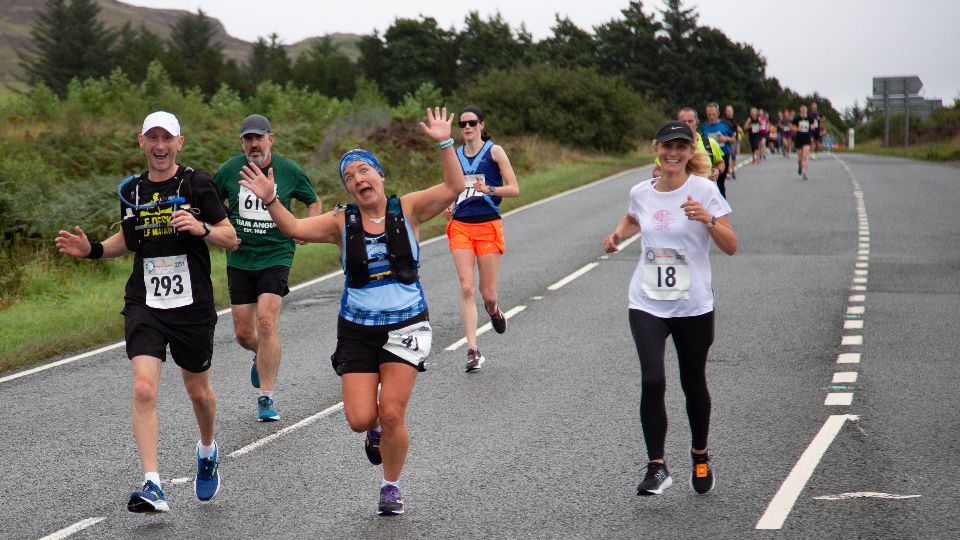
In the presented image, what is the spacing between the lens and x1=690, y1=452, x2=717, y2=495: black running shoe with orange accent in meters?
6.67

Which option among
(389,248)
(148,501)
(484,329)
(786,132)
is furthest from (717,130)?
(786,132)

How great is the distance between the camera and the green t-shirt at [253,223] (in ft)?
29.3

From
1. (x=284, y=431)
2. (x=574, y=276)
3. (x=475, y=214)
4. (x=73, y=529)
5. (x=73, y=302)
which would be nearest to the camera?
(x=73, y=529)

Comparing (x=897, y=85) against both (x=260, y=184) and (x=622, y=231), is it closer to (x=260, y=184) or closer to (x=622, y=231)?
(x=622, y=231)

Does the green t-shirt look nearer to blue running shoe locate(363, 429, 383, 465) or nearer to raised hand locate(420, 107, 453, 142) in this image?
blue running shoe locate(363, 429, 383, 465)

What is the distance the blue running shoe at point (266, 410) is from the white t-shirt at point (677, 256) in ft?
10.5

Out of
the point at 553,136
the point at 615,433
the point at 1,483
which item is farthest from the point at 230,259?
the point at 553,136

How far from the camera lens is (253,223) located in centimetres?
895

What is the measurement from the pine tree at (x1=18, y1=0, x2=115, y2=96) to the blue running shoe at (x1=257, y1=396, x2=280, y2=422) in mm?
97332

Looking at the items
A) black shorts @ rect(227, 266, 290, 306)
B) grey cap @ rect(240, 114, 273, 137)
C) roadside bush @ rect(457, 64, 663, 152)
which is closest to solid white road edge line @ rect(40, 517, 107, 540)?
black shorts @ rect(227, 266, 290, 306)

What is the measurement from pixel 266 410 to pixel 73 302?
8.17m

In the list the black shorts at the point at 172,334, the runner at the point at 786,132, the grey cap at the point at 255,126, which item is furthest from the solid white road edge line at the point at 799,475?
the runner at the point at 786,132

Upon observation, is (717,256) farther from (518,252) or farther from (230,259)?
(230,259)

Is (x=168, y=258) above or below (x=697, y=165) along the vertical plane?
below
